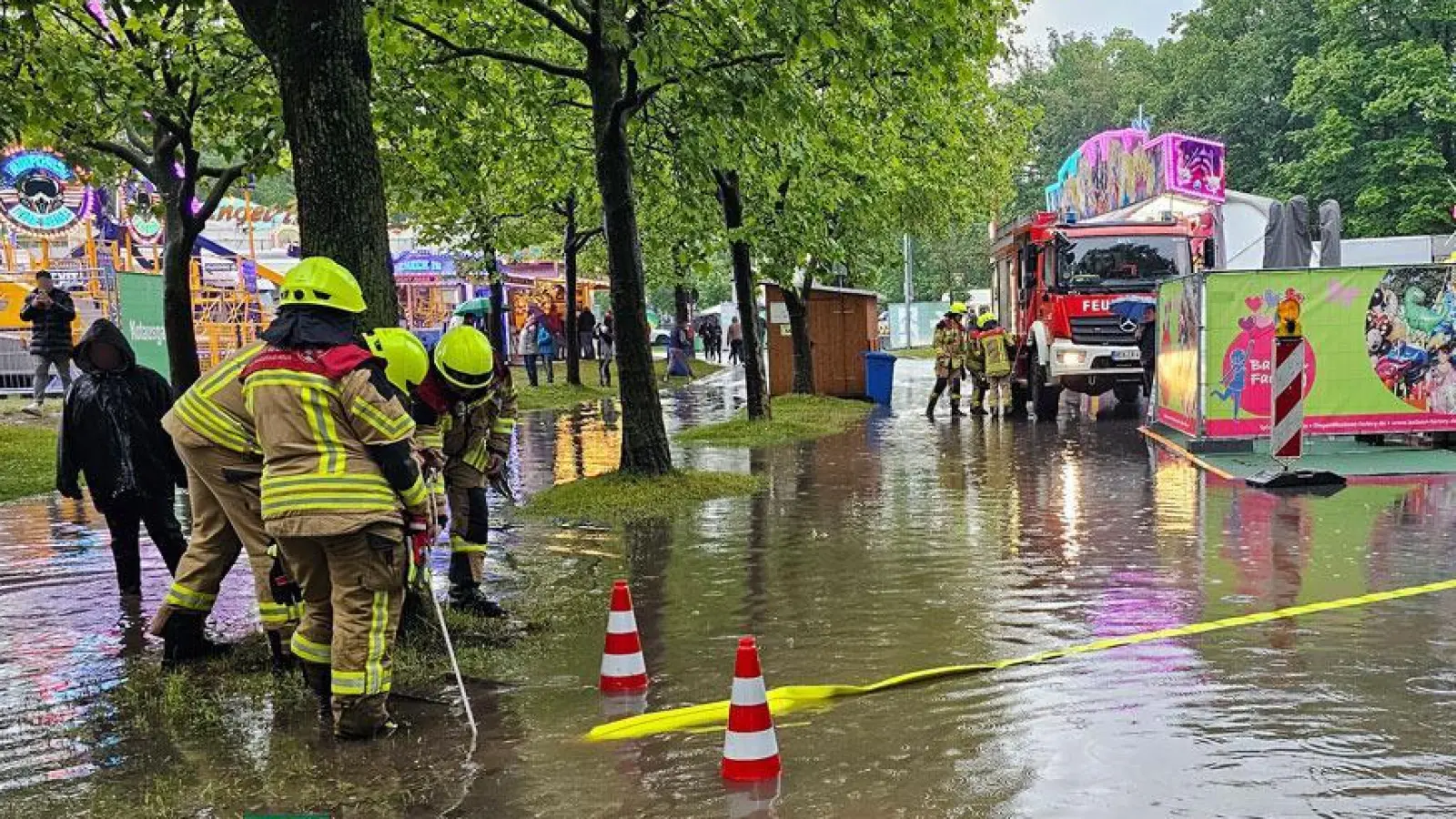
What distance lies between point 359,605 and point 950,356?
52.0 feet

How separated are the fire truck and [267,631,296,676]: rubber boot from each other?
1400 centimetres

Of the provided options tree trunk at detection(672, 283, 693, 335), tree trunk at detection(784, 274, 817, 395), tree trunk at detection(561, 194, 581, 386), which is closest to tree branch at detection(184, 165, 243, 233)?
tree trunk at detection(784, 274, 817, 395)

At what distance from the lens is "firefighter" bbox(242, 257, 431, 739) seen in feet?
15.2

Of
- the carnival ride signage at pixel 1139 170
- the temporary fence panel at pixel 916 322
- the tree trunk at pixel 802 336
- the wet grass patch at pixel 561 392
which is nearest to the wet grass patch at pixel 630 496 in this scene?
the wet grass patch at pixel 561 392

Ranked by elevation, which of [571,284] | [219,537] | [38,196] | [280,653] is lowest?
[280,653]

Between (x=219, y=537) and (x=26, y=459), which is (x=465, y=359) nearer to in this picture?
(x=219, y=537)

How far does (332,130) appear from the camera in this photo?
601 cm

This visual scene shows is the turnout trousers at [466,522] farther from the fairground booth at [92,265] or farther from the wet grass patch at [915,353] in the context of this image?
the wet grass patch at [915,353]

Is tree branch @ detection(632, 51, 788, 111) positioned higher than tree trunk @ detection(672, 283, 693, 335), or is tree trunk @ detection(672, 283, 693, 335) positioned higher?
tree branch @ detection(632, 51, 788, 111)

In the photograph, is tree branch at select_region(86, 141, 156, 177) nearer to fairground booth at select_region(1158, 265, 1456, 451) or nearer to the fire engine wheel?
fairground booth at select_region(1158, 265, 1456, 451)

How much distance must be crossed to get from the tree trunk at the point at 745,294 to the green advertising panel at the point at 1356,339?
22.9 ft

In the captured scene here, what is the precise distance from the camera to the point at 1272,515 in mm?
9398

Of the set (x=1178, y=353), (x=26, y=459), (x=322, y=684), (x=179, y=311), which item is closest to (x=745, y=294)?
(x=1178, y=353)

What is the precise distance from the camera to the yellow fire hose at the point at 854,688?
4.90 metres
